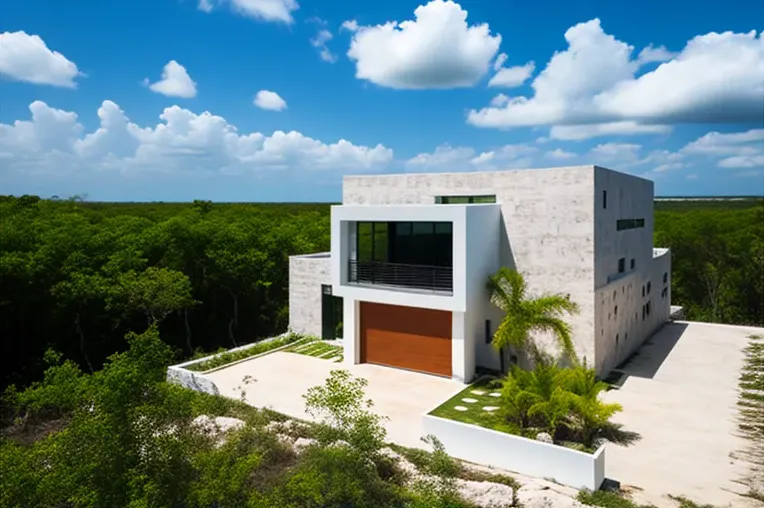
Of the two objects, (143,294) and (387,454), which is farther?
(143,294)

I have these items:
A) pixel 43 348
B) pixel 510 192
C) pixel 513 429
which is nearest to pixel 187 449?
pixel 513 429

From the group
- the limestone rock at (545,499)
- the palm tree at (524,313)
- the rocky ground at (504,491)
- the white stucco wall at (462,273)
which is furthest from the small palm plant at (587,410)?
the white stucco wall at (462,273)

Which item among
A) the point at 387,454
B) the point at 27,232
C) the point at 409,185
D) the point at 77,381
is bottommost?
the point at 387,454

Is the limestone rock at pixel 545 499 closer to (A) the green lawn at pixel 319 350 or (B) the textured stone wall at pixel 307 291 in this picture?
(A) the green lawn at pixel 319 350

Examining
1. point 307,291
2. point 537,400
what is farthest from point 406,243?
point 537,400

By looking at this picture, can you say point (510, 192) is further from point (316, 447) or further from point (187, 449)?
point (187, 449)

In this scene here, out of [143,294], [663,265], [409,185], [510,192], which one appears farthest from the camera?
[663,265]
